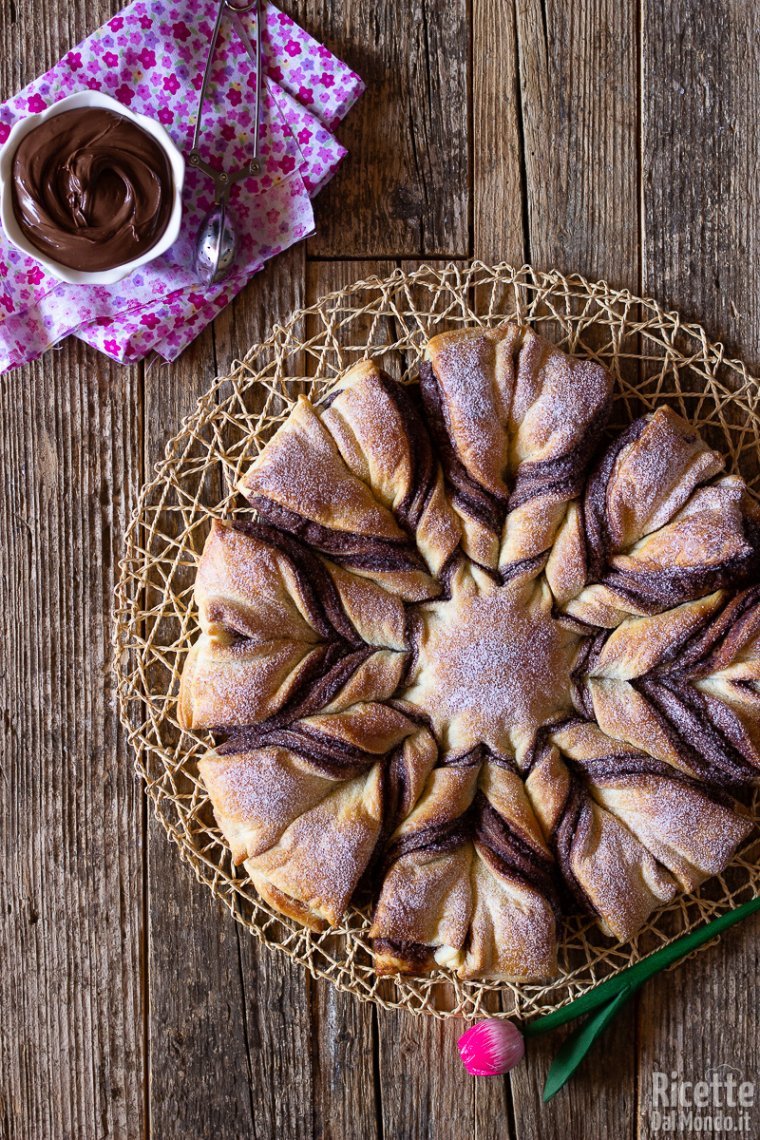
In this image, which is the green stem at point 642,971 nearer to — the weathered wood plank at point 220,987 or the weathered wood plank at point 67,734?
the weathered wood plank at point 220,987

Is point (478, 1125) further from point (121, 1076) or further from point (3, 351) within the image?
point (3, 351)

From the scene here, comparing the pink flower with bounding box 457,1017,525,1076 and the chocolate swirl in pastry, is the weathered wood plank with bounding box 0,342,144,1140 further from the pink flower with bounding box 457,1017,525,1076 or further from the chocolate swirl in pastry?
the pink flower with bounding box 457,1017,525,1076

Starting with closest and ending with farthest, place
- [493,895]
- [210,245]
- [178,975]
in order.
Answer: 1. [493,895]
2. [210,245]
3. [178,975]

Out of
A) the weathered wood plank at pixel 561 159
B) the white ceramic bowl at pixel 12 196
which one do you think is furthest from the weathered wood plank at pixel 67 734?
the weathered wood plank at pixel 561 159

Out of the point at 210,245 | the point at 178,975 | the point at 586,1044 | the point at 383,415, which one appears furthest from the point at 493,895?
the point at 210,245

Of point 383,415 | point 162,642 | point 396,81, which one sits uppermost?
point 396,81

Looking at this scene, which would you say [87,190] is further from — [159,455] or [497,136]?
[497,136]

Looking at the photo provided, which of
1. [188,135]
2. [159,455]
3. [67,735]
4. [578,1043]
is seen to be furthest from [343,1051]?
[188,135]
